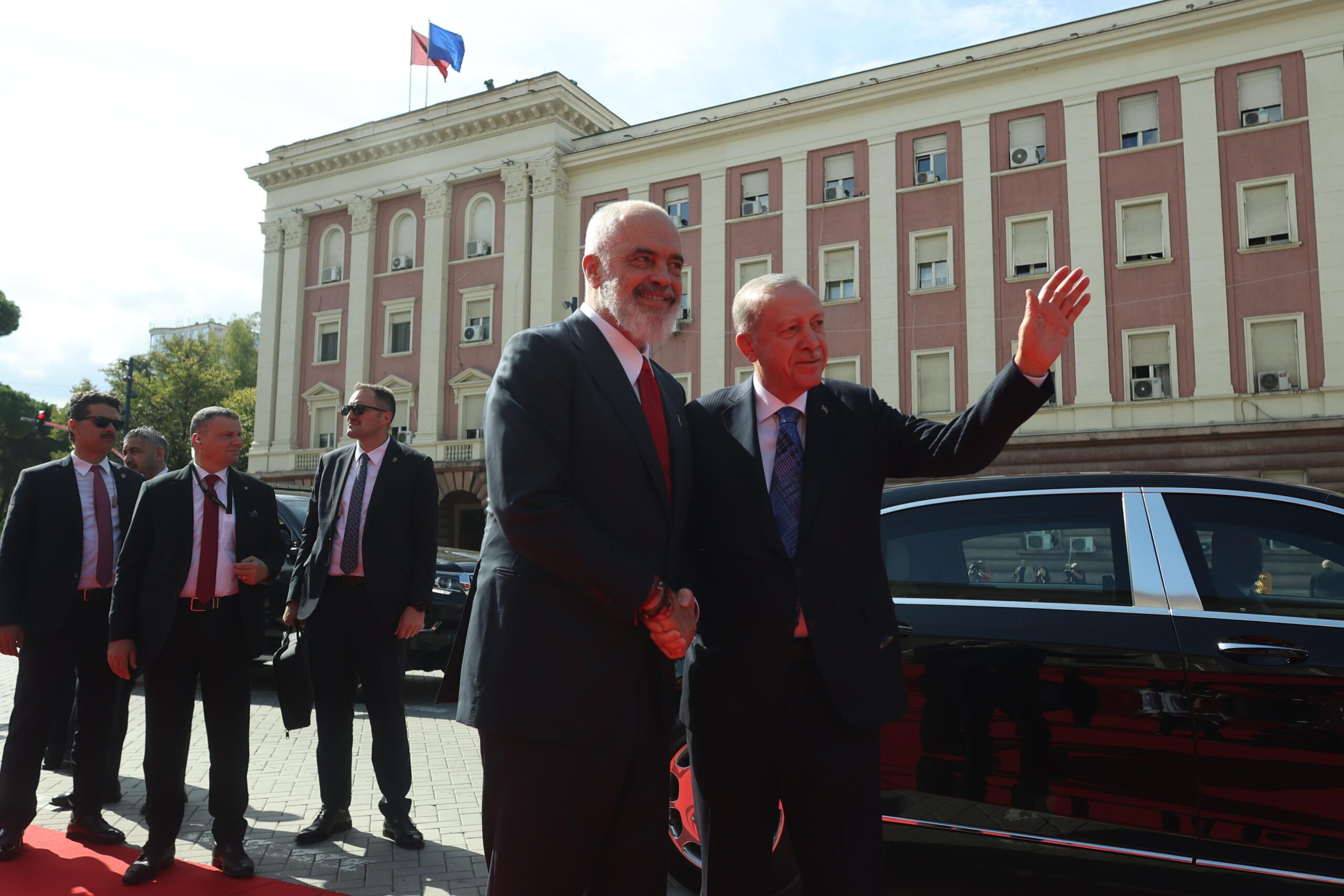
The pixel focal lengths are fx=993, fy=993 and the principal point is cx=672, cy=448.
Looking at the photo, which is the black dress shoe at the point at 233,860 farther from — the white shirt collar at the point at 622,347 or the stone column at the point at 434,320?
the stone column at the point at 434,320

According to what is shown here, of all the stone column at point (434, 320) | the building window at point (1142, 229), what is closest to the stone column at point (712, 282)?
the stone column at point (434, 320)

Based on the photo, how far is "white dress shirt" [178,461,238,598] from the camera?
14.7ft

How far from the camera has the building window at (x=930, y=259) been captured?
87.4ft

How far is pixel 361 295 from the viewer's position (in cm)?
3638

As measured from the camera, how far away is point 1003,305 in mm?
25688

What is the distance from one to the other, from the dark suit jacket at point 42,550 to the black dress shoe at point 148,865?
1.32 m

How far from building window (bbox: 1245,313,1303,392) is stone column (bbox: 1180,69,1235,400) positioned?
1.65 ft

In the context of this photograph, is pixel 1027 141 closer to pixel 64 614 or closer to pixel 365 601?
pixel 365 601

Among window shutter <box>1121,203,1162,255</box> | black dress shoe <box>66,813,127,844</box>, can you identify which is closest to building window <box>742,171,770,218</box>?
window shutter <box>1121,203,1162,255</box>

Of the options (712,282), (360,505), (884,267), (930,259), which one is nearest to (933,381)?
(930,259)

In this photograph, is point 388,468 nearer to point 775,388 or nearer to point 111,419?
point 111,419

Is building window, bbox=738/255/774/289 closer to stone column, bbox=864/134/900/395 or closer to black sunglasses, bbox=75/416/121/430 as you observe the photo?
stone column, bbox=864/134/900/395

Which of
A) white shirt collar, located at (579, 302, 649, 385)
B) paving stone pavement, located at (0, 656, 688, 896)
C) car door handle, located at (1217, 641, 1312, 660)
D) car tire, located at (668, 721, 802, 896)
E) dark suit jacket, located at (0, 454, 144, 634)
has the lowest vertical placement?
paving stone pavement, located at (0, 656, 688, 896)

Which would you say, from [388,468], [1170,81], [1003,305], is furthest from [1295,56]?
[388,468]
